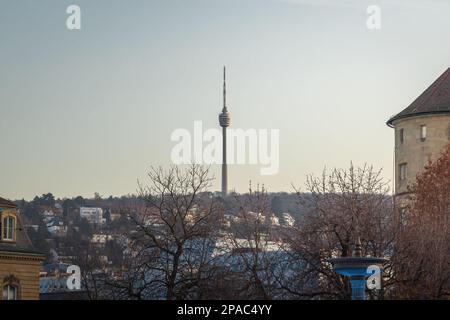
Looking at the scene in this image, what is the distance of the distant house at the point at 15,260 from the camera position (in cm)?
6350

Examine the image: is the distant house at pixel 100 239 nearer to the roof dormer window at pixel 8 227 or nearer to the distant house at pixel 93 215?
the distant house at pixel 93 215

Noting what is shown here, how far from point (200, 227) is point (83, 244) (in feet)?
140

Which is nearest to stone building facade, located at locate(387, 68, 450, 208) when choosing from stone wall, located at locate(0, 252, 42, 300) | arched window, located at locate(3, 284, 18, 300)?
stone wall, located at locate(0, 252, 42, 300)

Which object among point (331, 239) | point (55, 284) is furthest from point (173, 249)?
point (55, 284)

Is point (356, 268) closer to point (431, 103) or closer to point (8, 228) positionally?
point (8, 228)

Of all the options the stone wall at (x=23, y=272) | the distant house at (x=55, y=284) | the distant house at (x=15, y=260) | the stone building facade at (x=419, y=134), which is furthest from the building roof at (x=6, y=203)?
the stone building facade at (x=419, y=134)

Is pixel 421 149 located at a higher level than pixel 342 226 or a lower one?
higher

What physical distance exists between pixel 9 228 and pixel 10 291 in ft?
11.7

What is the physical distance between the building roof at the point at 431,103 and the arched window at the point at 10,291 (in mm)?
37448

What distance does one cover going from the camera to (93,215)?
326 feet

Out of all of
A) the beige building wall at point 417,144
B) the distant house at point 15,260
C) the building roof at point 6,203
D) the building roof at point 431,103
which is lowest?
the distant house at point 15,260

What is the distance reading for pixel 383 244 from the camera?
156 feet
